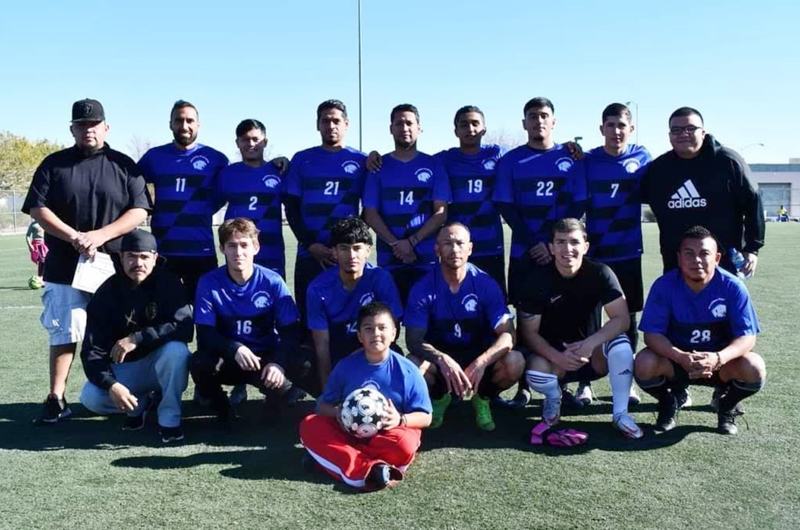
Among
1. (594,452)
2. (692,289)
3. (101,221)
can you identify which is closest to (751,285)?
(692,289)

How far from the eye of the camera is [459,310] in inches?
Result: 188

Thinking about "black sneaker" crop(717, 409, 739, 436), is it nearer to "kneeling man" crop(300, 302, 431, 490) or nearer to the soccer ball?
"kneeling man" crop(300, 302, 431, 490)

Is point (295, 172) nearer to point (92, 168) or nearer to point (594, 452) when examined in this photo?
point (92, 168)

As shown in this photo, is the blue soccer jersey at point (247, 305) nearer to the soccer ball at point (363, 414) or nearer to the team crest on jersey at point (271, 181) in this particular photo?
the team crest on jersey at point (271, 181)

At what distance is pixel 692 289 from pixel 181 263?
369cm

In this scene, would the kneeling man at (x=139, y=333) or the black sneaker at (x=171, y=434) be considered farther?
the kneeling man at (x=139, y=333)

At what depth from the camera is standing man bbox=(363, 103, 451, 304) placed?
210 inches

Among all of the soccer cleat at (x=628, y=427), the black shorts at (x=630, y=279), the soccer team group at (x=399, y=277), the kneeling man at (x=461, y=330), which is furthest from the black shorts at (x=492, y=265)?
the soccer cleat at (x=628, y=427)

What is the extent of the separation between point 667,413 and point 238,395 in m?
3.04

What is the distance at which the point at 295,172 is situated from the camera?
555 cm

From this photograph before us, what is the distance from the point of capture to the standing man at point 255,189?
5535 mm

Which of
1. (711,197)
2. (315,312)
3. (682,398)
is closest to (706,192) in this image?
(711,197)

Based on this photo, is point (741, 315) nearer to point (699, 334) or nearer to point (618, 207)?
point (699, 334)

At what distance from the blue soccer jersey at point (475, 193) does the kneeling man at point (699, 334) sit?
1.38 metres
